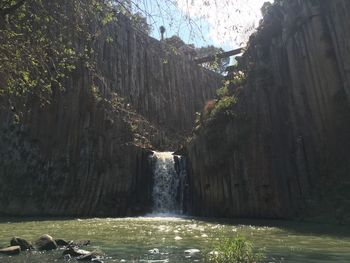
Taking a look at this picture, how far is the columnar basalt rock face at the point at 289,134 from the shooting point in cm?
3241

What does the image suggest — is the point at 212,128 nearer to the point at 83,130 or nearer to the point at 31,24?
the point at 83,130

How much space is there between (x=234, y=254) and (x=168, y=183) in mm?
28789

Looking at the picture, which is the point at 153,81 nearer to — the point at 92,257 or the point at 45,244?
the point at 45,244

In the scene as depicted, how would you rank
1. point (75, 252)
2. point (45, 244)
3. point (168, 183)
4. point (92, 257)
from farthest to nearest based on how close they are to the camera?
point (168, 183), point (45, 244), point (75, 252), point (92, 257)

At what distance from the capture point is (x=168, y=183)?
42.0 metres

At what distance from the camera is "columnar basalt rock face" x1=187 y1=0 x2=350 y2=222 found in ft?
106

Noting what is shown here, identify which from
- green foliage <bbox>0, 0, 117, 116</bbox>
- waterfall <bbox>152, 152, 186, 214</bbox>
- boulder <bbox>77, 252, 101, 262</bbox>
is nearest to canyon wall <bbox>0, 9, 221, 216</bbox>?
waterfall <bbox>152, 152, 186, 214</bbox>

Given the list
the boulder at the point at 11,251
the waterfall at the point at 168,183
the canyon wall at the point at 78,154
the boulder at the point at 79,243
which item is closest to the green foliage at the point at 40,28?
→ the boulder at the point at 11,251

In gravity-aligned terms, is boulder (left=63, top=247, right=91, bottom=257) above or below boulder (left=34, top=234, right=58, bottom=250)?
below

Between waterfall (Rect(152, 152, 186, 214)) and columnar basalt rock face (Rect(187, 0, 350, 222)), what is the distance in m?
1.61

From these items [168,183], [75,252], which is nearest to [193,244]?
[75,252]

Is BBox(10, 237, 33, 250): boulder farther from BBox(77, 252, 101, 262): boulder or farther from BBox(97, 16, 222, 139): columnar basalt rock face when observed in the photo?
BBox(97, 16, 222, 139): columnar basalt rock face

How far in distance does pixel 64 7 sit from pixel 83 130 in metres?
34.6

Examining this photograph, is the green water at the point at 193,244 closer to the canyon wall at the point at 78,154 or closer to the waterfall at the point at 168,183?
the waterfall at the point at 168,183
